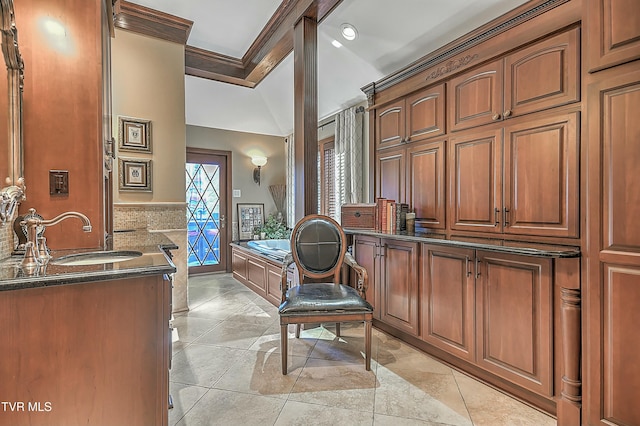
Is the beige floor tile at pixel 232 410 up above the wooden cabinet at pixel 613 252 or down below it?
below

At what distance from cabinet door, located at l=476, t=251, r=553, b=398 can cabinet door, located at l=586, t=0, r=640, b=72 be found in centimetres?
97

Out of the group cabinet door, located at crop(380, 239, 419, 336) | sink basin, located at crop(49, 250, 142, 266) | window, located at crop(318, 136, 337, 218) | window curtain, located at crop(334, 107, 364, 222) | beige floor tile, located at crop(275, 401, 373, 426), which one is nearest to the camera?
sink basin, located at crop(49, 250, 142, 266)

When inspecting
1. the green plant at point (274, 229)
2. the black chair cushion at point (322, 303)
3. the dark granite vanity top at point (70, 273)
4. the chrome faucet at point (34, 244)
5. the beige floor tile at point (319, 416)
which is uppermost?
the chrome faucet at point (34, 244)

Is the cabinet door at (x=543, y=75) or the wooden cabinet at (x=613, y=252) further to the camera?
the cabinet door at (x=543, y=75)

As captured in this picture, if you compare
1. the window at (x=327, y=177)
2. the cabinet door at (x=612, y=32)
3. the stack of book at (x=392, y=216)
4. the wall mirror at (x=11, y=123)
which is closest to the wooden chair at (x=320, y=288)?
the stack of book at (x=392, y=216)

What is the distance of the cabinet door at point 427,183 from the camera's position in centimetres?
252

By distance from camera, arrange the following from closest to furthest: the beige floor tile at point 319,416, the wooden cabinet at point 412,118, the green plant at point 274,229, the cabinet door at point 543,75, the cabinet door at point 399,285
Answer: the beige floor tile at point 319,416, the cabinet door at point 543,75, the cabinet door at point 399,285, the wooden cabinet at point 412,118, the green plant at point 274,229

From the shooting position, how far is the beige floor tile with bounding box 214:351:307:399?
1915mm

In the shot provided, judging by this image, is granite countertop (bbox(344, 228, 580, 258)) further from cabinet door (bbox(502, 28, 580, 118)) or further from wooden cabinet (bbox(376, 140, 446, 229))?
cabinet door (bbox(502, 28, 580, 118))

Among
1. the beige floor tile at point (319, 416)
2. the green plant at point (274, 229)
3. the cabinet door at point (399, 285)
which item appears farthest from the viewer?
the green plant at point (274, 229)

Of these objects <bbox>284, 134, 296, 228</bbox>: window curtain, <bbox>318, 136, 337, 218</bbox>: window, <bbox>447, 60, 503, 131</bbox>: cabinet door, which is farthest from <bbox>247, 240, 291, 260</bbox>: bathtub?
<bbox>447, 60, 503, 131</bbox>: cabinet door

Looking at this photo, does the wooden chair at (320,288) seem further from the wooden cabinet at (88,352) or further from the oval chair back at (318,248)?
the wooden cabinet at (88,352)

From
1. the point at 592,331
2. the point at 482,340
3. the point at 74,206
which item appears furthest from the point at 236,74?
the point at 592,331

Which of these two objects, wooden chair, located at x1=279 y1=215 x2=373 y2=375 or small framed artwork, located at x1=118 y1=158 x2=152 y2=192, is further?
small framed artwork, located at x1=118 y1=158 x2=152 y2=192
